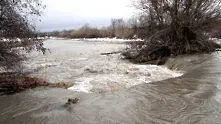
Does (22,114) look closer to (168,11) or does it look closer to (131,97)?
(131,97)

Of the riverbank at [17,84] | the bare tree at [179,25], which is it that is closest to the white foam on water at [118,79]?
the riverbank at [17,84]

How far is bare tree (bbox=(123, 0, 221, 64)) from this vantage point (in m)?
21.9

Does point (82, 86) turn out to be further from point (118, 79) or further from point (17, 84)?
point (17, 84)

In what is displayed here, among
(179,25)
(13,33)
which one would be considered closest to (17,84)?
(13,33)

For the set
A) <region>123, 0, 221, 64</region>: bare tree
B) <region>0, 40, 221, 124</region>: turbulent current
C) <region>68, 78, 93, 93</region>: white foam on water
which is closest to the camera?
<region>0, 40, 221, 124</region>: turbulent current

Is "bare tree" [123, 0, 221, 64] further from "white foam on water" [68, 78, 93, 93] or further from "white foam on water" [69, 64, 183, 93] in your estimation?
"white foam on water" [68, 78, 93, 93]

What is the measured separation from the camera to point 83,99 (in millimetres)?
10102

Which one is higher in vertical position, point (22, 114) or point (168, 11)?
point (168, 11)

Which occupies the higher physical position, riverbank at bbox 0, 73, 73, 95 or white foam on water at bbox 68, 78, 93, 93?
riverbank at bbox 0, 73, 73, 95

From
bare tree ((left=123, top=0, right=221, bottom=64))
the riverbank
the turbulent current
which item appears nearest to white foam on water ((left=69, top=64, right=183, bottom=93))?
the turbulent current

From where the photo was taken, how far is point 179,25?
22.0m

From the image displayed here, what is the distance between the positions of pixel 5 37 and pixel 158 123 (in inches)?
293

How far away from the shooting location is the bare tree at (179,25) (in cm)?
2189

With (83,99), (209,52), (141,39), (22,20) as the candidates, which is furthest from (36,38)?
(209,52)
